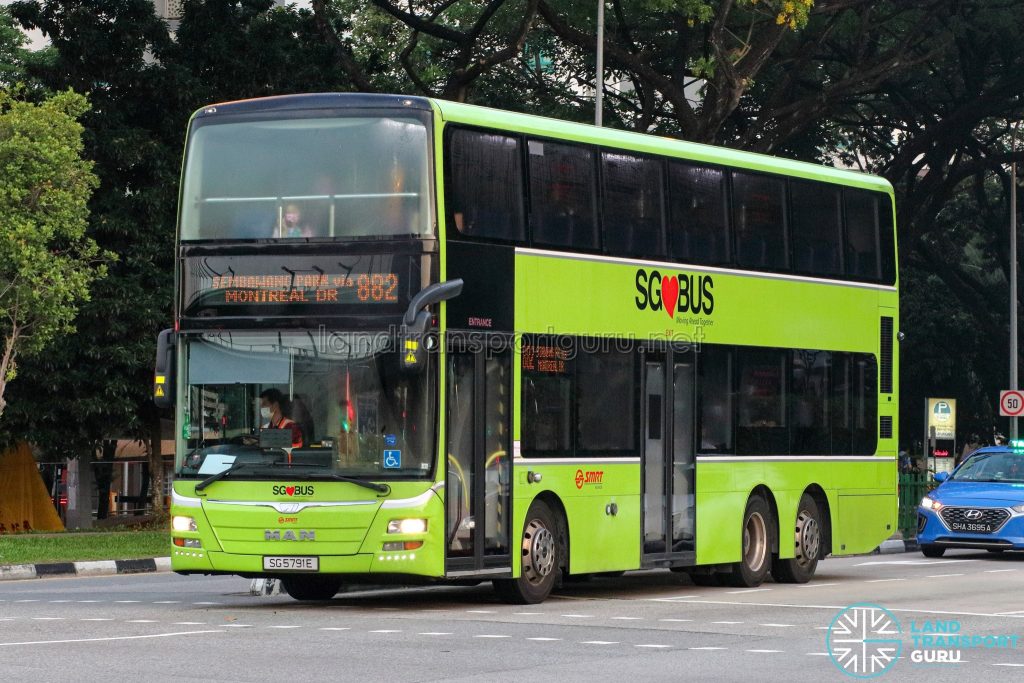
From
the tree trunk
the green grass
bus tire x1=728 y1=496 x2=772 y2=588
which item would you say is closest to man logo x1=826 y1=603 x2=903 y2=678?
bus tire x1=728 y1=496 x2=772 y2=588

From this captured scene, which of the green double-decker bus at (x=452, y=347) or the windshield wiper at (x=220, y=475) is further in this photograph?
the windshield wiper at (x=220, y=475)

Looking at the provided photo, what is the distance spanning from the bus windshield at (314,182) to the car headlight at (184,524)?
245 centimetres

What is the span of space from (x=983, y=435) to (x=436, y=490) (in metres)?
45.4

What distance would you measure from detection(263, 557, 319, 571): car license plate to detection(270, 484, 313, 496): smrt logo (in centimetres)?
54

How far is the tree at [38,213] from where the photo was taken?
28266 millimetres

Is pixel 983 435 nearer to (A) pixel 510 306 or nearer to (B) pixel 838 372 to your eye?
(B) pixel 838 372

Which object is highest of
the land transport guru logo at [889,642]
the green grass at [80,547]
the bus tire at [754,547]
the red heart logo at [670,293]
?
the red heart logo at [670,293]

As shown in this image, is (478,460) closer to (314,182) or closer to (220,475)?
(220,475)

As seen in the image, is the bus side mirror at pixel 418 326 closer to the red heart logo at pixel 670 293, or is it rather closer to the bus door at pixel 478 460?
the bus door at pixel 478 460

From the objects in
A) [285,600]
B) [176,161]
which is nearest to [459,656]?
[285,600]

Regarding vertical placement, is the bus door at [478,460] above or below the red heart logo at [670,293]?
below

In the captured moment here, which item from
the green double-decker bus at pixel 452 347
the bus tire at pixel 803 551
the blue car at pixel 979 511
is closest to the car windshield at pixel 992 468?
the blue car at pixel 979 511

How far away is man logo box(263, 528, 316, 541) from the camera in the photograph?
15617 mm

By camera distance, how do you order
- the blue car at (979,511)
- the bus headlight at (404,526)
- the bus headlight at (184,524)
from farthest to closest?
the blue car at (979,511) < the bus headlight at (184,524) < the bus headlight at (404,526)
